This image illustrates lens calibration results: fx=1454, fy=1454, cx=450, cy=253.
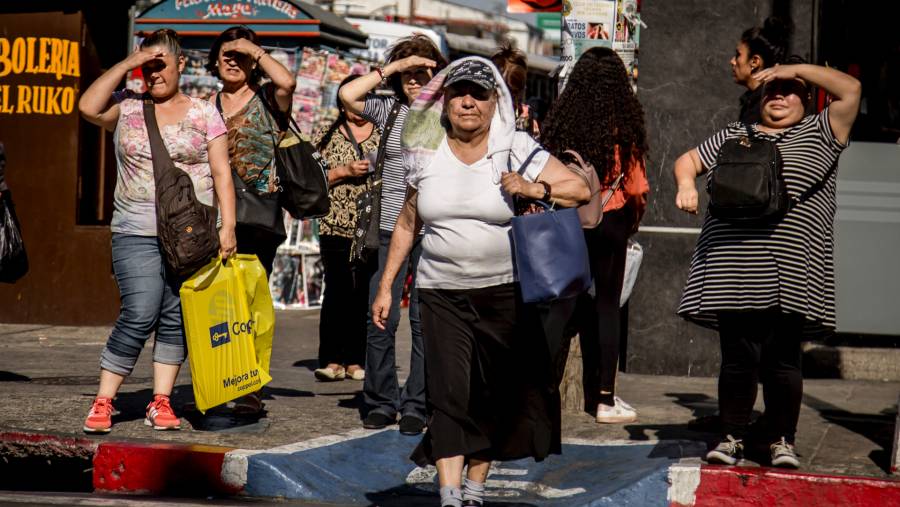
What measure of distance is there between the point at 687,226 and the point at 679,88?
35.5 inches

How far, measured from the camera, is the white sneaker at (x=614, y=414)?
7.71 m

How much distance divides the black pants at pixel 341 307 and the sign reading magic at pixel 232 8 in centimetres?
536

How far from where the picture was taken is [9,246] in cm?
857

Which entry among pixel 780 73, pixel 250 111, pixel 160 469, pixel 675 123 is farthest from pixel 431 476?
pixel 675 123

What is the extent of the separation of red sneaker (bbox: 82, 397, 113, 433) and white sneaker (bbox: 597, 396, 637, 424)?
2548mm

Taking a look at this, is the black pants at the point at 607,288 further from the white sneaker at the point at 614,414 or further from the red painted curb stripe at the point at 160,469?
the red painted curb stripe at the point at 160,469

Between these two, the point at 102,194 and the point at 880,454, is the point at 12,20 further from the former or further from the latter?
the point at 880,454

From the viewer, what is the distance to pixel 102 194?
1260 centimetres

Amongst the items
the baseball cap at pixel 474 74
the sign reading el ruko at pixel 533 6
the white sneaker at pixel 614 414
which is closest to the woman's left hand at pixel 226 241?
the baseball cap at pixel 474 74

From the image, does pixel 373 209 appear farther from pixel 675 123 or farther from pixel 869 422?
pixel 869 422

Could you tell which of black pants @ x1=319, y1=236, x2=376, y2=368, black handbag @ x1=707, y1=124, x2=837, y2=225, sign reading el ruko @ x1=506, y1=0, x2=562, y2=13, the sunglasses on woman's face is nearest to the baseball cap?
black handbag @ x1=707, y1=124, x2=837, y2=225

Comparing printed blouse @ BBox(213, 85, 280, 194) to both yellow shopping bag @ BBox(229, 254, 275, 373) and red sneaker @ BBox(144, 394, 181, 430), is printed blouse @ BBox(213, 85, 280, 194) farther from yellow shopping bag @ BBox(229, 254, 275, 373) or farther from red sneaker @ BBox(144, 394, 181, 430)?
red sneaker @ BBox(144, 394, 181, 430)

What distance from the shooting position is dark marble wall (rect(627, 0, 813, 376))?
30.8ft

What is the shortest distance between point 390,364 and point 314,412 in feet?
1.88
